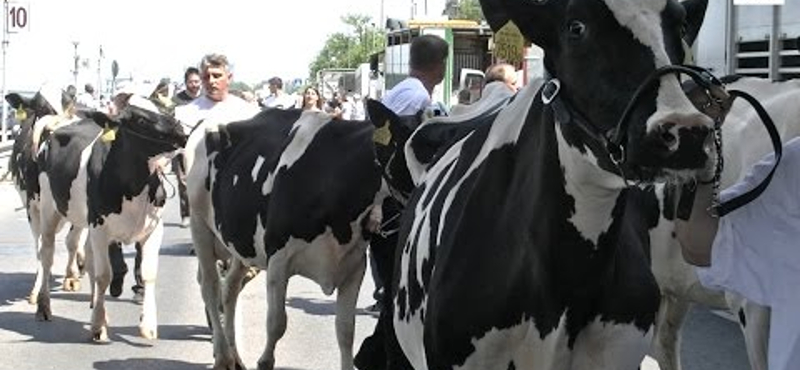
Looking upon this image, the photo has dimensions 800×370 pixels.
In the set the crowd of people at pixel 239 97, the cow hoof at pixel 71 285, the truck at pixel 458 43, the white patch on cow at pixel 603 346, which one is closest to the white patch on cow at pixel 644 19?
the white patch on cow at pixel 603 346

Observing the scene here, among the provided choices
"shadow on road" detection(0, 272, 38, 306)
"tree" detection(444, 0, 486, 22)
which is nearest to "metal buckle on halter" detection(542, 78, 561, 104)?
"shadow on road" detection(0, 272, 38, 306)

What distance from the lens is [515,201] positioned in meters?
4.24

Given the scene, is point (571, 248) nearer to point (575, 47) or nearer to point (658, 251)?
point (575, 47)

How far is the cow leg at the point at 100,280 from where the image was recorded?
389 inches

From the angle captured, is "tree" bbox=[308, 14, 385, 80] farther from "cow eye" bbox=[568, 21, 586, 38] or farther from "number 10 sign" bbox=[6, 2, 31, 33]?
"cow eye" bbox=[568, 21, 586, 38]

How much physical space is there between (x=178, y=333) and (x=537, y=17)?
683 cm

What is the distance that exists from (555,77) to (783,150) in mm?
733

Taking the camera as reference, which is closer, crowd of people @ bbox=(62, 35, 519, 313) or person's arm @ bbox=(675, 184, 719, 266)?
person's arm @ bbox=(675, 184, 719, 266)

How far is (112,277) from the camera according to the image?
10508 millimetres

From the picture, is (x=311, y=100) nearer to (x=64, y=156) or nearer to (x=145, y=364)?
(x=64, y=156)

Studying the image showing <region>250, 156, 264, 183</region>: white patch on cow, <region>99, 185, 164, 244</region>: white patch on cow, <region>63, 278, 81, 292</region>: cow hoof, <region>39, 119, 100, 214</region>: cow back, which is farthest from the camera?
<region>63, 278, 81, 292</region>: cow hoof

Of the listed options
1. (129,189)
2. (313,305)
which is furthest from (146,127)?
(313,305)

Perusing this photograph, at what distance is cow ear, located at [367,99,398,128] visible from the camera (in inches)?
261

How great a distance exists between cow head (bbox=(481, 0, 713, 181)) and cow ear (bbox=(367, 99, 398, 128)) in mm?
2522
